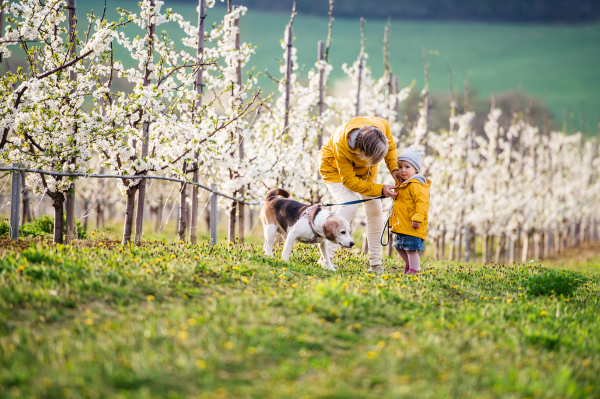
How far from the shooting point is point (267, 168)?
33.9 feet

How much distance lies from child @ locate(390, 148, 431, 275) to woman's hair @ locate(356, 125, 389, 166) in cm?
101

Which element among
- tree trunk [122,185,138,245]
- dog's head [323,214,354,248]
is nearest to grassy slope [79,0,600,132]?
tree trunk [122,185,138,245]

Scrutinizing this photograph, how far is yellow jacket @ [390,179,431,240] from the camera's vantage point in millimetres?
6762

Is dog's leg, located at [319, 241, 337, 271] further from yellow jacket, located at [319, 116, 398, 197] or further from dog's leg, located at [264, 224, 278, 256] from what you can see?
yellow jacket, located at [319, 116, 398, 197]

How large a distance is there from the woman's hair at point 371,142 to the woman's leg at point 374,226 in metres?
1.05

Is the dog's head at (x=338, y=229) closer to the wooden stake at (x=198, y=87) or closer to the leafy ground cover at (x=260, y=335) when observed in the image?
the leafy ground cover at (x=260, y=335)

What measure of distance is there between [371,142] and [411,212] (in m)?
1.51

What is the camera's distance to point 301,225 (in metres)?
6.53

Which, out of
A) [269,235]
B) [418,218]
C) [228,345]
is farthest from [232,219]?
[228,345]

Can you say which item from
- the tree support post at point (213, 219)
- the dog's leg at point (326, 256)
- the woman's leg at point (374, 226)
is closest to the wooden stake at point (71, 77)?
the tree support post at point (213, 219)

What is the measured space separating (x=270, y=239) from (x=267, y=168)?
346 cm

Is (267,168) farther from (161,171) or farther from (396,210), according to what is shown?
(396,210)

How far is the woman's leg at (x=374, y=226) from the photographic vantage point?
277 inches

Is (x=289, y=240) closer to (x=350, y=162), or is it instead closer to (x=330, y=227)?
(x=330, y=227)
